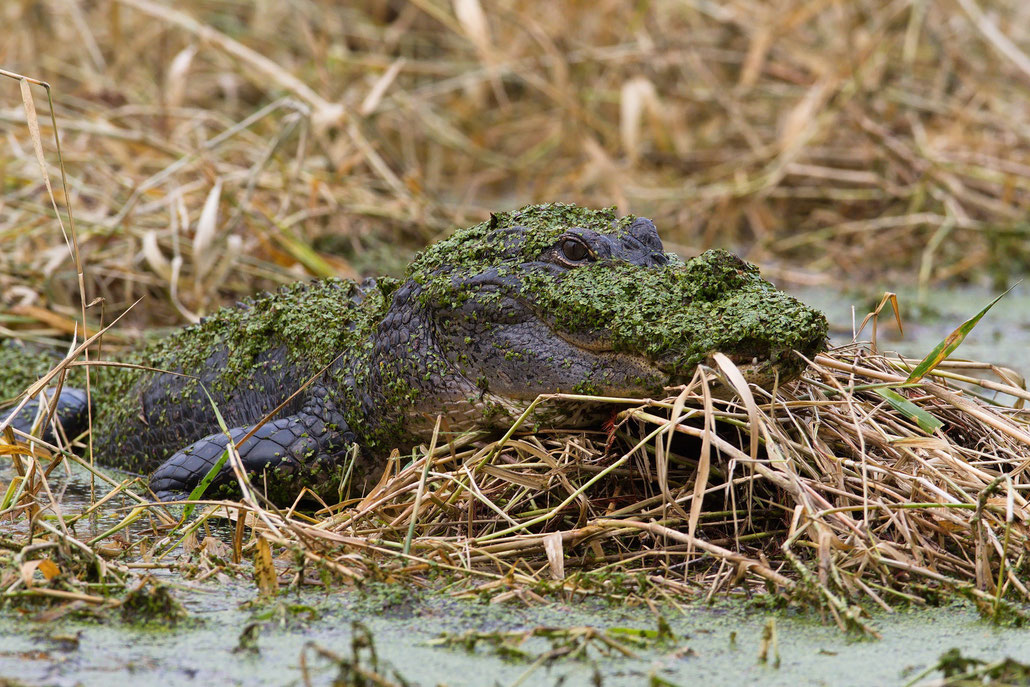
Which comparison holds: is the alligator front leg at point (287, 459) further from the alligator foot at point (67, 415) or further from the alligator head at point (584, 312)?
the alligator foot at point (67, 415)

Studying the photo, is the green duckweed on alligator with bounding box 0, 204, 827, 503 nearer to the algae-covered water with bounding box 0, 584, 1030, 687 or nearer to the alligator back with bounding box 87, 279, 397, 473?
the alligator back with bounding box 87, 279, 397, 473

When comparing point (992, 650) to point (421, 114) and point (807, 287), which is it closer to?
point (807, 287)

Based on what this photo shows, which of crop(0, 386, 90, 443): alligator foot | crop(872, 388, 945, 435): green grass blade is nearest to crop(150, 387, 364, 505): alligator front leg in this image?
crop(0, 386, 90, 443): alligator foot

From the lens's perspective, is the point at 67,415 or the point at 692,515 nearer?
the point at 692,515

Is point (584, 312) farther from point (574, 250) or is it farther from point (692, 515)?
point (692, 515)

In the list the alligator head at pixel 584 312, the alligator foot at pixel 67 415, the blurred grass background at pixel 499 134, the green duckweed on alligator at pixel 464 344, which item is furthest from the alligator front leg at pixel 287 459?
the blurred grass background at pixel 499 134

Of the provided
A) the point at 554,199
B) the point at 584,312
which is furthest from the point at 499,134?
the point at 584,312
